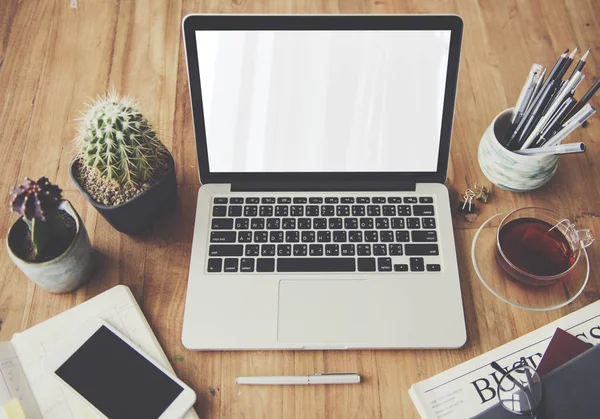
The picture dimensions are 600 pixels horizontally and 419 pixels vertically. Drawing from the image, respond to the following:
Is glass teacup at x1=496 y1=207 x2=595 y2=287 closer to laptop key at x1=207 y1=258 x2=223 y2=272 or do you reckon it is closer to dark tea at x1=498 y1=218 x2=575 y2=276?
dark tea at x1=498 y1=218 x2=575 y2=276

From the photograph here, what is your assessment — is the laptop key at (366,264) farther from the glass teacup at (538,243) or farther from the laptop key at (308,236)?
the glass teacup at (538,243)

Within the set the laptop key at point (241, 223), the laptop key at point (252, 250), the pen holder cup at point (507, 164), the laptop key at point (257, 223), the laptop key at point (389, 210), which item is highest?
the pen holder cup at point (507, 164)

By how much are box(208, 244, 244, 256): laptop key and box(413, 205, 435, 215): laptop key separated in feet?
0.87

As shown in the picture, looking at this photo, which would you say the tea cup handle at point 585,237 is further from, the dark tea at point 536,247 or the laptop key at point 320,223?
the laptop key at point 320,223

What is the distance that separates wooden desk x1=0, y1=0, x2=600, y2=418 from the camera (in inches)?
30.3

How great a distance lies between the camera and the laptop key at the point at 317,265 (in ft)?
2.68

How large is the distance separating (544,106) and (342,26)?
12.3 inches

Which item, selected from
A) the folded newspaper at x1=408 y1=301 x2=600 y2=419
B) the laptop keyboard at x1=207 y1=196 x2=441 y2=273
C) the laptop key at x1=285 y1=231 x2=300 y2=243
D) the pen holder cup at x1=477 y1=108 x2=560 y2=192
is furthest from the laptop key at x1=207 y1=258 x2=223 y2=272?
the pen holder cup at x1=477 y1=108 x2=560 y2=192

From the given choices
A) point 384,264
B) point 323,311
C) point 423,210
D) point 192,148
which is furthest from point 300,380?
point 192,148

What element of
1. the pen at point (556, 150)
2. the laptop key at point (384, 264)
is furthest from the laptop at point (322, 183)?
the pen at point (556, 150)

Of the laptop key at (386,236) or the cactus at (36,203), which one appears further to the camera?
the laptop key at (386,236)

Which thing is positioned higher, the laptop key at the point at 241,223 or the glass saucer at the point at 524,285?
the laptop key at the point at 241,223

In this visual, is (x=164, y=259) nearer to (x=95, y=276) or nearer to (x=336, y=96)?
(x=95, y=276)

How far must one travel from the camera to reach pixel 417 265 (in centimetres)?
82
